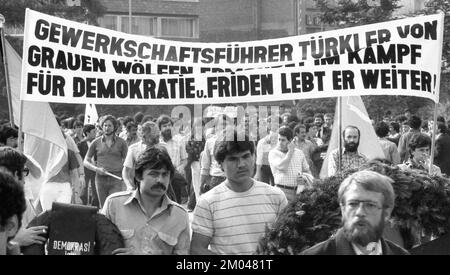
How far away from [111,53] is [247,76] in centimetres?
122

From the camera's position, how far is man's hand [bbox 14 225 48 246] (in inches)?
205

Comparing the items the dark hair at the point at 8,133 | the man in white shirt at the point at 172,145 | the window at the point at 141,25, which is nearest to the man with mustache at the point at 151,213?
the dark hair at the point at 8,133

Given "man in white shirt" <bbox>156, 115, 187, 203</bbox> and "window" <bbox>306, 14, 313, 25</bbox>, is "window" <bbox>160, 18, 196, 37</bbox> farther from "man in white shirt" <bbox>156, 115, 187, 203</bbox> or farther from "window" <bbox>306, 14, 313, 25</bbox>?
"man in white shirt" <bbox>156, 115, 187, 203</bbox>

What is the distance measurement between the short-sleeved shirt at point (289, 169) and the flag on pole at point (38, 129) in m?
2.57

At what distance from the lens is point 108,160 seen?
12.9 meters

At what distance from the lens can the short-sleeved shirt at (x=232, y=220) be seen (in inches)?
229

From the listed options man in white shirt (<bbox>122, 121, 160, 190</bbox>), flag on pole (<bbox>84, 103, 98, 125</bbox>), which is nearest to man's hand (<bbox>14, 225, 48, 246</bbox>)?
man in white shirt (<bbox>122, 121, 160, 190</bbox>)

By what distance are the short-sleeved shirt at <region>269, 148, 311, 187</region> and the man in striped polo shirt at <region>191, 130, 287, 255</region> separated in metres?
5.18

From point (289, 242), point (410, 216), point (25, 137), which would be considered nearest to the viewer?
point (289, 242)

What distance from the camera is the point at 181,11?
6031 cm

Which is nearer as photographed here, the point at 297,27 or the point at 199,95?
the point at 199,95
